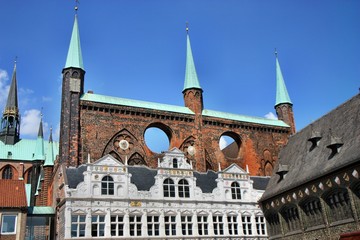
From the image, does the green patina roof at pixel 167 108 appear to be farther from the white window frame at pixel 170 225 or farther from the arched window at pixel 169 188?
the white window frame at pixel 170 225

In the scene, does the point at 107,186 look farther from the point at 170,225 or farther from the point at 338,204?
the point at 338,204

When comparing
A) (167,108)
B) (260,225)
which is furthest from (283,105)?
(260,225)

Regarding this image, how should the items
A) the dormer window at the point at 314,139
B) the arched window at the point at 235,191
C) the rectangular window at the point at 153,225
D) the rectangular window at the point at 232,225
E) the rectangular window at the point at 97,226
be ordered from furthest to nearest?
the arched window at the point at 235,191 → the rectangular window at the point at 232,225 → the dormer window at the point at 314,139 → the rectangular window at the point at 153,225 → the rectangular window at the point at 97,226

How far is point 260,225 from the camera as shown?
38250 mm

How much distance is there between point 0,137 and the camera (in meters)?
73.9

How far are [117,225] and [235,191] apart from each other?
12773mm

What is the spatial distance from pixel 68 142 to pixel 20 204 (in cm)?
770

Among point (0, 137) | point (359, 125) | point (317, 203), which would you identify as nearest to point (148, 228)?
point (317, 203)

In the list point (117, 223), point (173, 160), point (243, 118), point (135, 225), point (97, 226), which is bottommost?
point (97, 226)

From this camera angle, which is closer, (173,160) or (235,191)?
(173,160)

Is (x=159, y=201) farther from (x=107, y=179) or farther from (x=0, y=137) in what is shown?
(x=0, y=137)

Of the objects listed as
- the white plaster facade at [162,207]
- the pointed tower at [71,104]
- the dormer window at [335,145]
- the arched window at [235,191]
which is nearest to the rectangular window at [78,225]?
the white plaster facade at [162,207]

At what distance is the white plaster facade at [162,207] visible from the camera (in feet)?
101

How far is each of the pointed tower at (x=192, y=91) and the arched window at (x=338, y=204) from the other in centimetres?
2037
